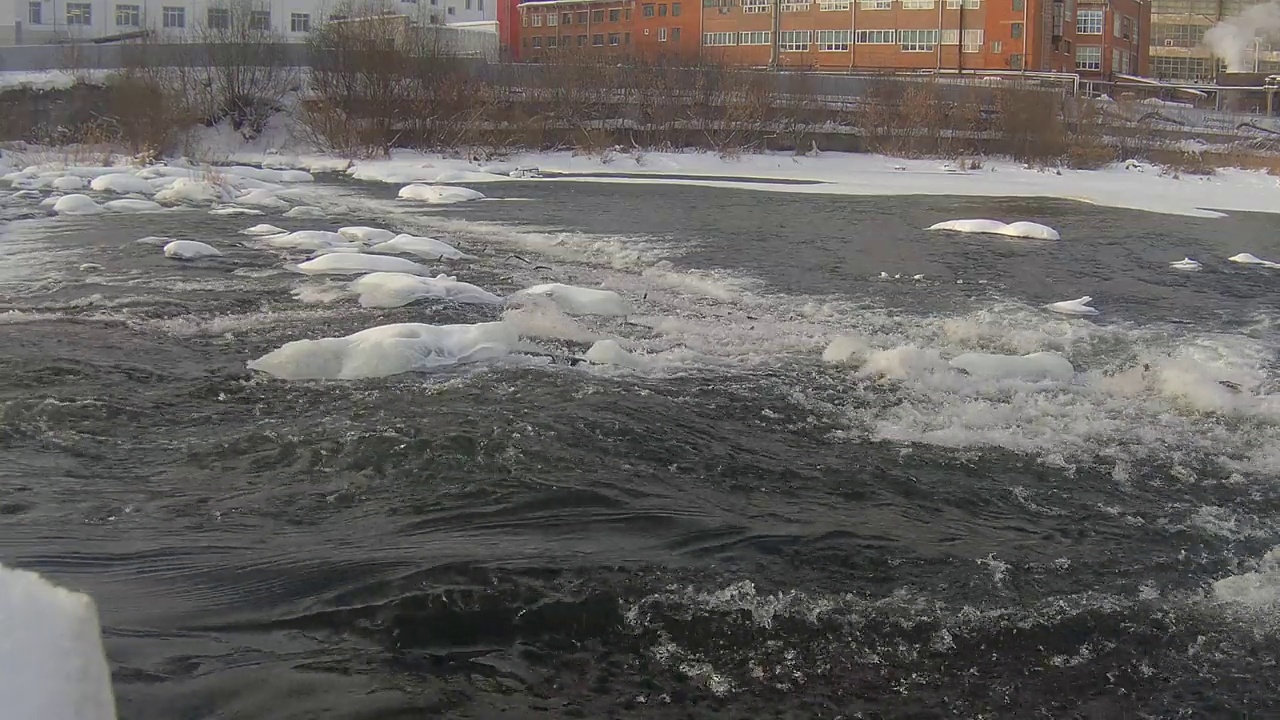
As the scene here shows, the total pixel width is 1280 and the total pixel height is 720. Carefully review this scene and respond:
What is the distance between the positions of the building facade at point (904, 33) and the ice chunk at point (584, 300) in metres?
49.0

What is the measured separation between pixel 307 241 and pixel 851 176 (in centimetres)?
2080

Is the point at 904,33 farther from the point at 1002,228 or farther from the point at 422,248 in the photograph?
the point at 422,248

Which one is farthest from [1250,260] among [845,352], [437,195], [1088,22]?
[1088,22]

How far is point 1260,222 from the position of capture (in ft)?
69.9

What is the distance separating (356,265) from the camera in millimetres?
13562

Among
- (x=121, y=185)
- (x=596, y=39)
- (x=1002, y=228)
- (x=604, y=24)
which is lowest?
(x=1002, y=228)

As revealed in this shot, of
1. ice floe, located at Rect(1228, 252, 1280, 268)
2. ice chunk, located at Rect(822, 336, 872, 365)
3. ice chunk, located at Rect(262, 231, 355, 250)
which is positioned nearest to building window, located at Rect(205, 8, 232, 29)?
ice chunk, located at Rect(262, 231, 355, 250)

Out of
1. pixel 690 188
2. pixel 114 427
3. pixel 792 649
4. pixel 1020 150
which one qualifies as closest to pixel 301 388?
pixel 114 427

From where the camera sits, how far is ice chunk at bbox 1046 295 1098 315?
38.5 ft

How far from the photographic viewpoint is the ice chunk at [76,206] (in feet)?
63.9

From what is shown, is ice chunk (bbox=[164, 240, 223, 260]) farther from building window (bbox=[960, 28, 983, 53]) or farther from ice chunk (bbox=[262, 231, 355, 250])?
building window (bbox=[960, 28, 983, 53])

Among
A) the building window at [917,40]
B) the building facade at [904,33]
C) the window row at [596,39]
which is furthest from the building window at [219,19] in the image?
the building window at [917,40]

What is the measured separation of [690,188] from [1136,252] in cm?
1369

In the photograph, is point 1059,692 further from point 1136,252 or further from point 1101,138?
point 1101,138
